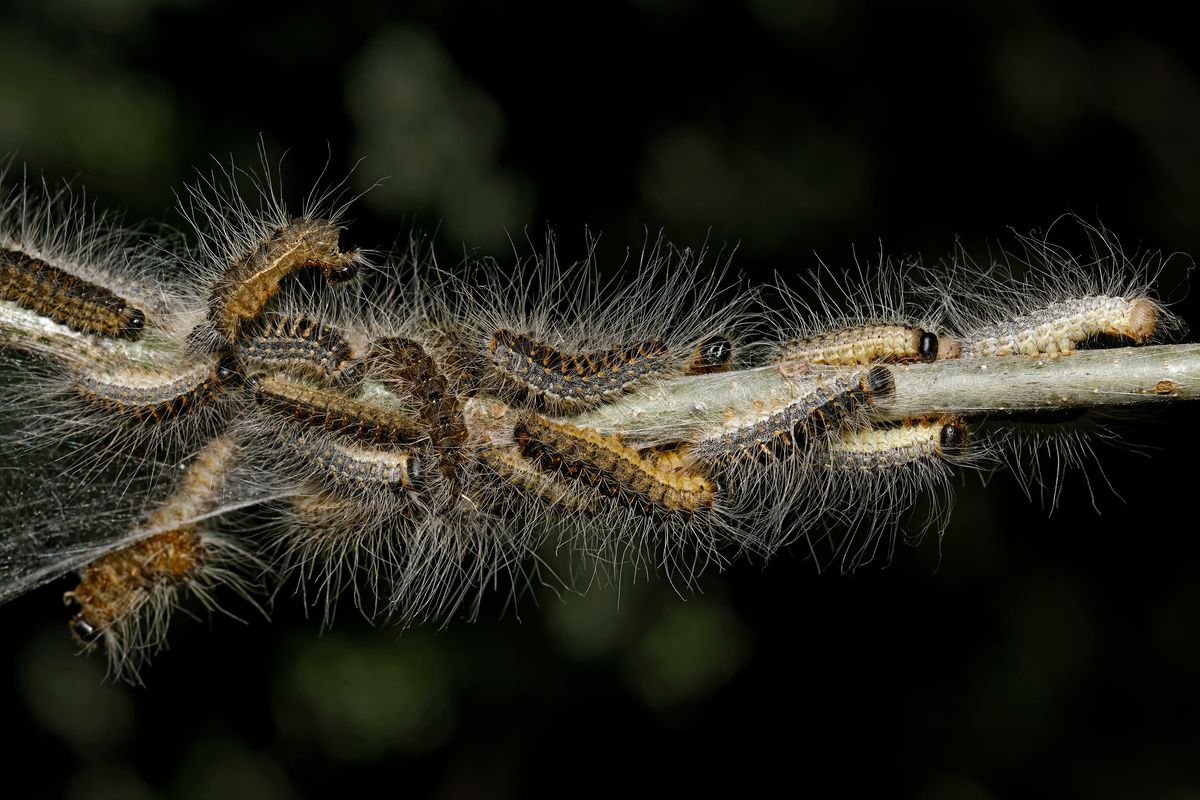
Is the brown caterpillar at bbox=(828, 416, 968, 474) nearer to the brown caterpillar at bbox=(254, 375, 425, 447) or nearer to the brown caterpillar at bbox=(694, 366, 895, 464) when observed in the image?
the brown caterpillar at bbox=(694, 366, 895, 464)

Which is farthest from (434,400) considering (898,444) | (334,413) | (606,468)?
(898,444)

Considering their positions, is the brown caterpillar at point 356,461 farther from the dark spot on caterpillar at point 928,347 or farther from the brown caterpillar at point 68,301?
the dark spot on caterpillar at point 928,347

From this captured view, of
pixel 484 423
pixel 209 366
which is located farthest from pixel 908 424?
pixel 209 366

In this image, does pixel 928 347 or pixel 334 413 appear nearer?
pixel 334 413

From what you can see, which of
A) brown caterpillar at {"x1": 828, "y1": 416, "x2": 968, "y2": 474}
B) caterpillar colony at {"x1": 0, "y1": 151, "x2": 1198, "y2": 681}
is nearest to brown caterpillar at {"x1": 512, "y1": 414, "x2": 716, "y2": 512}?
caterpillar colony at {"x1": 0, "y1": 151, "x2": 1198, "y2": 681}

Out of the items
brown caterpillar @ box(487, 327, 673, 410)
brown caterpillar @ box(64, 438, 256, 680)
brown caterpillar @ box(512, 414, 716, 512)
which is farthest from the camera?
brown caterpillar @ box(64, 438, 256, 680)

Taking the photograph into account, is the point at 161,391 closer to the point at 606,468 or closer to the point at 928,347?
the point at 606,468
